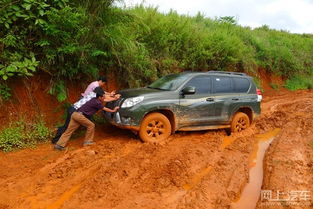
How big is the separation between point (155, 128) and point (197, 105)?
4.36 feet

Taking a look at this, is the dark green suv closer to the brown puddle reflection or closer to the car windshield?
the car windshield

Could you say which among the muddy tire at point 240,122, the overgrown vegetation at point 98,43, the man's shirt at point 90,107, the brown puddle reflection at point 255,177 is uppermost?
the overgrown vegetation at point 98,43

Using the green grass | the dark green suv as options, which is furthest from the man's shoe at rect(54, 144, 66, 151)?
the green grass

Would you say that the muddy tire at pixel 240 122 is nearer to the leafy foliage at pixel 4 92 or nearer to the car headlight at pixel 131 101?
the car headlight at pixel 131 101

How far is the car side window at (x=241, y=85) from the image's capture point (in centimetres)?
895

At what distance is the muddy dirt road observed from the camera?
14.8 ft

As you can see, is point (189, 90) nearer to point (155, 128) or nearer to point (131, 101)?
point (155, 128)

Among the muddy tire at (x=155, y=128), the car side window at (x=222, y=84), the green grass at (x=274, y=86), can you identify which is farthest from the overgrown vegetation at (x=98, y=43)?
the green grass at (x=274, y=86)

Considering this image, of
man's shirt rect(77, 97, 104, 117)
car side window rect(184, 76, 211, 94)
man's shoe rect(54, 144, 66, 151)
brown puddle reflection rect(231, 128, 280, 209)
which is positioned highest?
car side window rect(184, 76, 211, 94)

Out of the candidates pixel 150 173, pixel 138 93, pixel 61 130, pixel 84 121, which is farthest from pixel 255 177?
pixel 61 130

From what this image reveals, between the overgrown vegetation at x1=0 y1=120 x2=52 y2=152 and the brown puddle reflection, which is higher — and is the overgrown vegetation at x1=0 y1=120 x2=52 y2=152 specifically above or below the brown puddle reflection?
above

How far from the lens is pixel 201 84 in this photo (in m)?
8.20

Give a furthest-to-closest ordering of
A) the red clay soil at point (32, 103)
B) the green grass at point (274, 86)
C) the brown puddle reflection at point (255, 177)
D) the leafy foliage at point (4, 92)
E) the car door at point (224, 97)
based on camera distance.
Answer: the green grass at point (274, 86)
the car door at point (224, 97)
the red clay soil at point (32, 103)
the leafy foliage at point (4, 92)
the brown puddle reflection at point (255, 177)

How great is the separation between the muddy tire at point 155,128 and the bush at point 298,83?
1495cm
